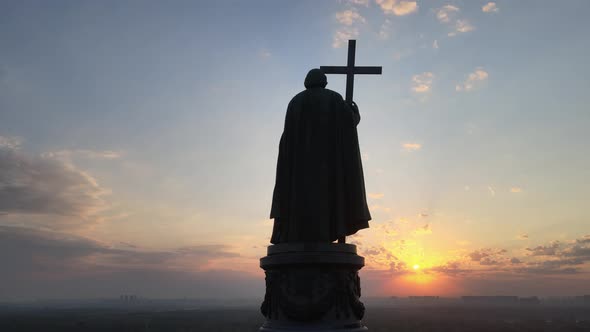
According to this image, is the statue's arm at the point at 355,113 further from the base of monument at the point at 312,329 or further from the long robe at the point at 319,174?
the base of monument at the point at 312,329

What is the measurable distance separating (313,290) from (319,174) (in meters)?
1.80

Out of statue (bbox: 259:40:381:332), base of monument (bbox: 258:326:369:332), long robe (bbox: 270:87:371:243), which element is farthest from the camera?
long robe (bbox: 270:87:371:243)

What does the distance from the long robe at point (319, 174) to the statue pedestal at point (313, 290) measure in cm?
55

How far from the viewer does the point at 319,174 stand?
7.65 m

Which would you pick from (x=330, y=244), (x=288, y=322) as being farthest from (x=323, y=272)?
(x=288, y=322)

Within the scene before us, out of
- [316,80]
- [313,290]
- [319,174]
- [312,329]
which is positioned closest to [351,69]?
[316,80]

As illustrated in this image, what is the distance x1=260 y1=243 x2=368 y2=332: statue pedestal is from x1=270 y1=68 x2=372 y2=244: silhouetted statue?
550 millimetres

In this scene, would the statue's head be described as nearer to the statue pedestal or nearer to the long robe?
the long robe

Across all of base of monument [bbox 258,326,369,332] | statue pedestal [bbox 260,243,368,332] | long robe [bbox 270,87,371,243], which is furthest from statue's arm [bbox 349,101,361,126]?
base of monument [bbox 258,326,369,332]

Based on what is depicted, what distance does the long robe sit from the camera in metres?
7.52

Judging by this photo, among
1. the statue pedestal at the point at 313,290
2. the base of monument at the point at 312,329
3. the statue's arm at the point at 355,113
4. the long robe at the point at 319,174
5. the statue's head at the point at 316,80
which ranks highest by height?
the statue's head at the point at 316,80

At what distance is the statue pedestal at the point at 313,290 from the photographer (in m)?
6.67

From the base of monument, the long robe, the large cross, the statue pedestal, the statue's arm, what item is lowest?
the base of monument

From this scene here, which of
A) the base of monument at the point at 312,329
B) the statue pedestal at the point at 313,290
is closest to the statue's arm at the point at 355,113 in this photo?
the statue pedestal at the point at 313,290
